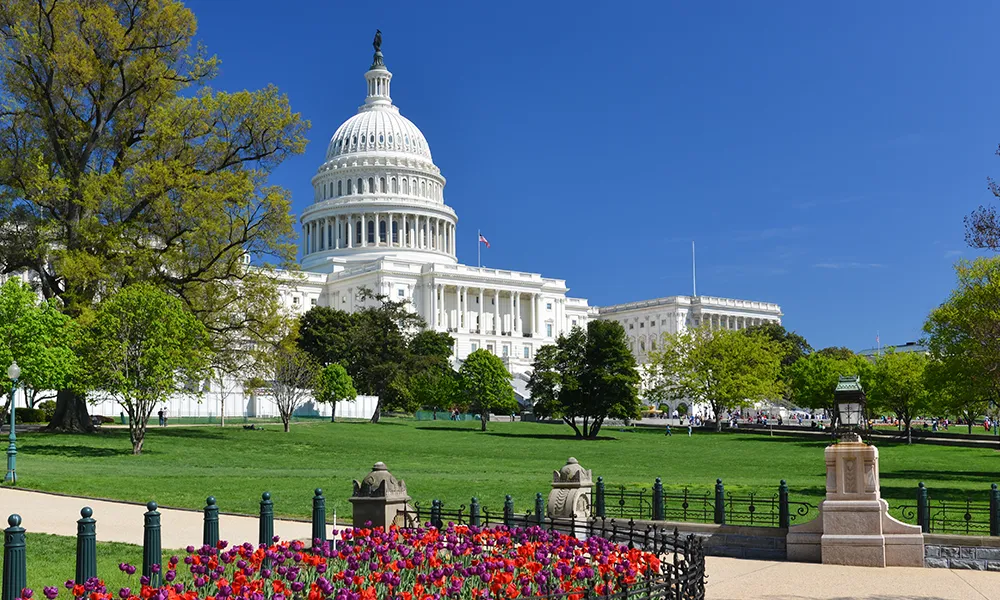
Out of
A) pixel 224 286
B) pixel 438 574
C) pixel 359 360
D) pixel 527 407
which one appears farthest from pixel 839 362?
pixel 438 574

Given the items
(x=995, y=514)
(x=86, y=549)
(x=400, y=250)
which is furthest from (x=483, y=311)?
(x=86, y=549)

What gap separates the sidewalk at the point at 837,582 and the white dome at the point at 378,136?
476ft

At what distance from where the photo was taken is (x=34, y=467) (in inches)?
1287

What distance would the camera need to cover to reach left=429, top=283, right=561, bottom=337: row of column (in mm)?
141125

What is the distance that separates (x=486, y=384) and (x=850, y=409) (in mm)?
65323

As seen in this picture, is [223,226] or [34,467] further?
[223,226]

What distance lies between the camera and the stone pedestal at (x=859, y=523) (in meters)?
17.5

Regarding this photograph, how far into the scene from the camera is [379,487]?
1819 cm

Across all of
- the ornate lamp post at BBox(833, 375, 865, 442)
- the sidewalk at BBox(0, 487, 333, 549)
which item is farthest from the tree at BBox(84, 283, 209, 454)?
the ornate lamp post at BBox(833, 375, 865, 442)

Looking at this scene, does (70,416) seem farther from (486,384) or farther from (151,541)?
(151,541)

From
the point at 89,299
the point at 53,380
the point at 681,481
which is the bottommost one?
the point at 681,481

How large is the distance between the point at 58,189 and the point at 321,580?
40202 mm

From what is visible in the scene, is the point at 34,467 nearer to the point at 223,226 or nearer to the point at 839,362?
the point at 223,226

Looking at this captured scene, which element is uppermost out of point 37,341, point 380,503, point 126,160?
point 126,160
